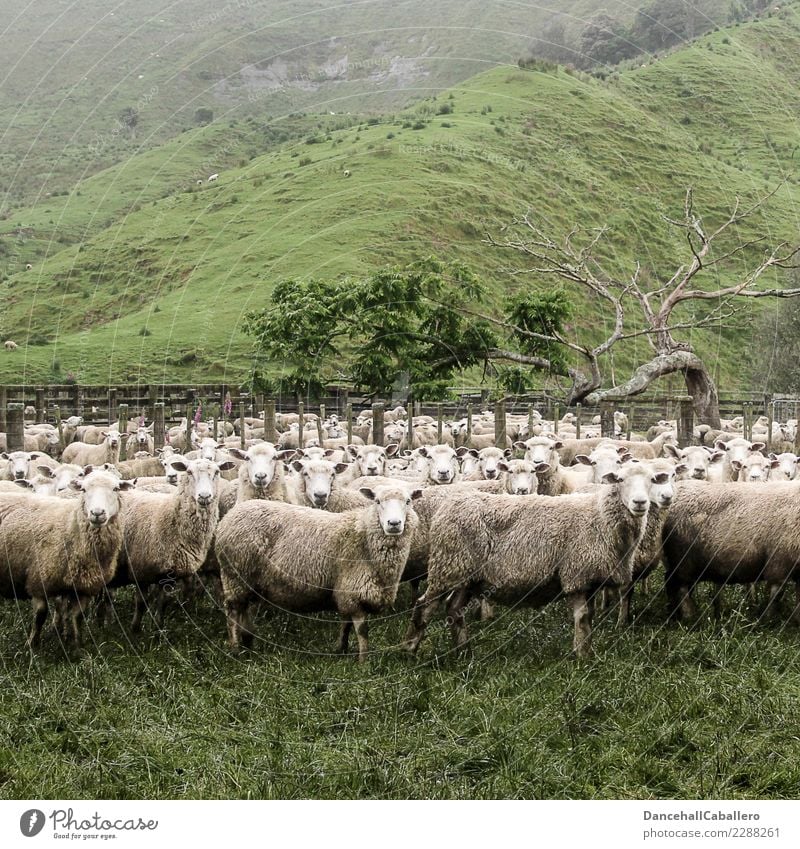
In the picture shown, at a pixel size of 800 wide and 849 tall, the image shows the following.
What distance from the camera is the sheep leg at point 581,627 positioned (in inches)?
331

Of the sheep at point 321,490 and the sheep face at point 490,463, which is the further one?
the sheep face at point 490,463

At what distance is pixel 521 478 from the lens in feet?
38.7

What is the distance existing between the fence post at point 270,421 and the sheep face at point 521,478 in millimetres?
11382

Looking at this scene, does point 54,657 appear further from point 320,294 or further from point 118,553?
point 320,294

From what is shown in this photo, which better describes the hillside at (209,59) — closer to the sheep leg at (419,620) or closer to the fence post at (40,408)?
the fence post at (40,408)

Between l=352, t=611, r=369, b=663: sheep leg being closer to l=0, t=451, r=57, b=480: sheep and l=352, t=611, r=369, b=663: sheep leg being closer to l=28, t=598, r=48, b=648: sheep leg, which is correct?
l=28, t=598, r=48, b=648: sheep leg

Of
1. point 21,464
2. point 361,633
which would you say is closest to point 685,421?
point 21,464

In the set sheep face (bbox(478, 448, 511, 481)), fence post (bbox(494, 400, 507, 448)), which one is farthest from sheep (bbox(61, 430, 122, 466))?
sheep face (bbox(478, 448, 511, 481))

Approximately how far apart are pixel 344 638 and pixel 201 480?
2321mm

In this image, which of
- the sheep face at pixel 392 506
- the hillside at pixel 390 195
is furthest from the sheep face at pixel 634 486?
the hillside at pixel 390 195

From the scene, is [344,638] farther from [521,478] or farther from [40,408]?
[40,408]

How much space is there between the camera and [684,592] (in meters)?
10.2

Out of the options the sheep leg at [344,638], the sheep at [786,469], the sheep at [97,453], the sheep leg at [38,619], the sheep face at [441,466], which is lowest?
the sheep leg at [344,638]

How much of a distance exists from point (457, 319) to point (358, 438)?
400 centimetres
